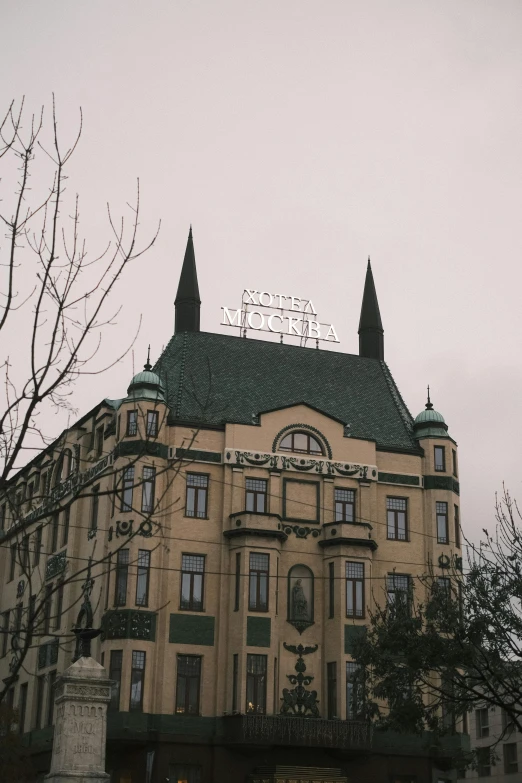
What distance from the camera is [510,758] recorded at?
86.5 metres

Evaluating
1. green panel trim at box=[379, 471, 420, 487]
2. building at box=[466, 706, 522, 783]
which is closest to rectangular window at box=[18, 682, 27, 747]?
green panel trim at box=[379, 471, 420, 487]

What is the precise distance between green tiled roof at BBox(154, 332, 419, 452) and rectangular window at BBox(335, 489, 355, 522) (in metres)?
3.37

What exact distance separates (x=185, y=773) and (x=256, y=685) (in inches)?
188

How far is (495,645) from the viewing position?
107ft

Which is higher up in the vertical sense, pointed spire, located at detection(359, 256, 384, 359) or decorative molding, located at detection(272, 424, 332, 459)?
pointed spire, located at detection(359, 256, 384, 359)

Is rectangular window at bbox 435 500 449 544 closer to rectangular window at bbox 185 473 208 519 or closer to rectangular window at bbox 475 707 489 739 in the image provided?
rectangular window at bbox 185 473 208 519

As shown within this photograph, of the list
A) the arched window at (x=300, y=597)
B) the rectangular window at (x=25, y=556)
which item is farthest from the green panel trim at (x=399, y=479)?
the rectangular window at (x=25, y=556)

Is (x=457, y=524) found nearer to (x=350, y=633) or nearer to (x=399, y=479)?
(x=399, y=479)

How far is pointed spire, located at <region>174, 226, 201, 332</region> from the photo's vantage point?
62.6 meters

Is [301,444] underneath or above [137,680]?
above

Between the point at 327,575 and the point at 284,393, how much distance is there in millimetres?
10334

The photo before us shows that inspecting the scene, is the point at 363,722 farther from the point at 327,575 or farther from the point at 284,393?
the point at 284,393

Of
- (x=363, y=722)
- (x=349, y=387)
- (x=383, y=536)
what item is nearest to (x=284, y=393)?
(x=349, y=387)

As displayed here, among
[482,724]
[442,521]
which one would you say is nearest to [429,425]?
[442,521]
